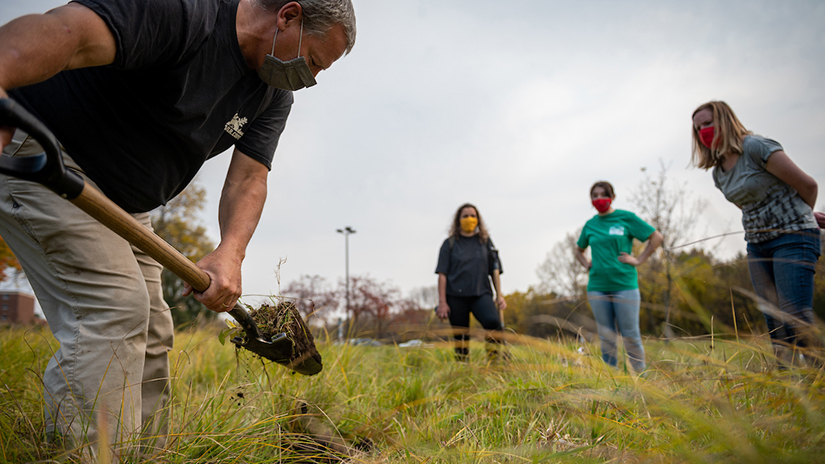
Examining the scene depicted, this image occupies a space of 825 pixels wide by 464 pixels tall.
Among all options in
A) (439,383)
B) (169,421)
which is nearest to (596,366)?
(439,383)

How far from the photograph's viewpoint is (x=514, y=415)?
2186mm

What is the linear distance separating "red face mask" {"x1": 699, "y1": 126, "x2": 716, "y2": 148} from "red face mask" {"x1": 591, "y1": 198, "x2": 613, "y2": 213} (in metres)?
1.40

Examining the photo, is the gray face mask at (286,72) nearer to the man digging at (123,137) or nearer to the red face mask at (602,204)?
the man digging at (123,137)

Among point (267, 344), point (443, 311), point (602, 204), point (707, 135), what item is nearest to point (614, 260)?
point (602, 204)

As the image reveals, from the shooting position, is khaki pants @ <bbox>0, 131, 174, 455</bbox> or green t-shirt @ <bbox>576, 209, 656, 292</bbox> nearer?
khaki pants @ <bbox>0, 131, 174, 455</bbox>

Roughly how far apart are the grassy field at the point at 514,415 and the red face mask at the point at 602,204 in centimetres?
184

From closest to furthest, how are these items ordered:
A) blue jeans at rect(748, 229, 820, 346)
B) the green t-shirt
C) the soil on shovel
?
1. the soil on shovel
2. blue jeans at rect(748, 229, 820, 346)
3. the green t-shirt

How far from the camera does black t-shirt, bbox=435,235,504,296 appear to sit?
5.07m

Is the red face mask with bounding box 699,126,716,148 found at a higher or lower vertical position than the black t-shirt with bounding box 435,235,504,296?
higher

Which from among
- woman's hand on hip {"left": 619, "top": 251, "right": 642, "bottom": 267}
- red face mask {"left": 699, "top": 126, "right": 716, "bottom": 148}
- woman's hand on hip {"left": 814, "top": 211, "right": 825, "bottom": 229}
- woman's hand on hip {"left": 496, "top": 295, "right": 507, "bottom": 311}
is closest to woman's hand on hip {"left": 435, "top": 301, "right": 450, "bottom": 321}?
woman's hand on hip {"left": 496, "top": 295, "right": 507, "bottom": 311}

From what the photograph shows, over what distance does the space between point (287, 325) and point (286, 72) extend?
1.13 meters

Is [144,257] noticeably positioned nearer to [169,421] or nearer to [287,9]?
[169,421]

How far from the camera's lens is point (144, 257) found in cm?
195

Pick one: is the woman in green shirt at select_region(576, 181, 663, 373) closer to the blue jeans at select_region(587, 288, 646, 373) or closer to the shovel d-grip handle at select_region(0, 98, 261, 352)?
the blue jeans at select_region(587, 288, 646, 373)
